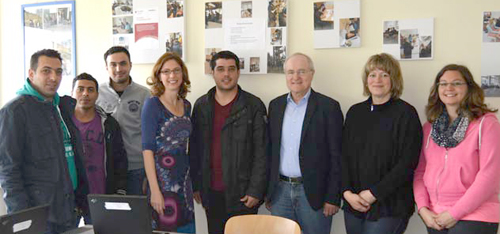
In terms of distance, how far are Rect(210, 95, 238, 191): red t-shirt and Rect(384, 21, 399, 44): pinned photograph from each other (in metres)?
1.16

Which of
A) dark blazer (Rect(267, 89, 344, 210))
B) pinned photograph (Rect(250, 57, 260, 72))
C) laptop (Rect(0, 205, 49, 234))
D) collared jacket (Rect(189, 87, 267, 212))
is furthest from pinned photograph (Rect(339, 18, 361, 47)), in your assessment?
laptop (Rect(0, 205, 49, 234))

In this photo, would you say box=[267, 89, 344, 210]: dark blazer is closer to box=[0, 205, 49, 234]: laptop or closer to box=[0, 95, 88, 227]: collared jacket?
box=[0, 95, 88, 227]: collared jacket

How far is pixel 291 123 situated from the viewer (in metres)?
2.55

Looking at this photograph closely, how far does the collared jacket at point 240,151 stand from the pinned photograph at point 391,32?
99 cm

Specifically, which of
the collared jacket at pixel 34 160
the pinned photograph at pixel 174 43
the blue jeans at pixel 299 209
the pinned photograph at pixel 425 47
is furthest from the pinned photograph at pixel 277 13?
the collared jacket at pixel 34 160

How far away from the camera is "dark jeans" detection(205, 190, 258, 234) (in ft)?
8.40

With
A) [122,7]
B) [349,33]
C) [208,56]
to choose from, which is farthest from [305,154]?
[122,7]

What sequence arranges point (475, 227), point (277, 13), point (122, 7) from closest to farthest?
1. point (475, 227)
2. point (277, 13)
3. point (122, 7)

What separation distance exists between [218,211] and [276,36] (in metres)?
1.33

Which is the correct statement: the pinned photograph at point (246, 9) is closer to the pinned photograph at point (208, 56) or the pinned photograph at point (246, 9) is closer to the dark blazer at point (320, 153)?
the pinned photograph at point (208, 56)

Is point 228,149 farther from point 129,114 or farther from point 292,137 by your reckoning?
point 129,114

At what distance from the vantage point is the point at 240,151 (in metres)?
2.54

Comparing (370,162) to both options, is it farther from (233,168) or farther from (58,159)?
(58,159)

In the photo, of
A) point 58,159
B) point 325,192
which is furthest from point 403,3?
point 58,159
